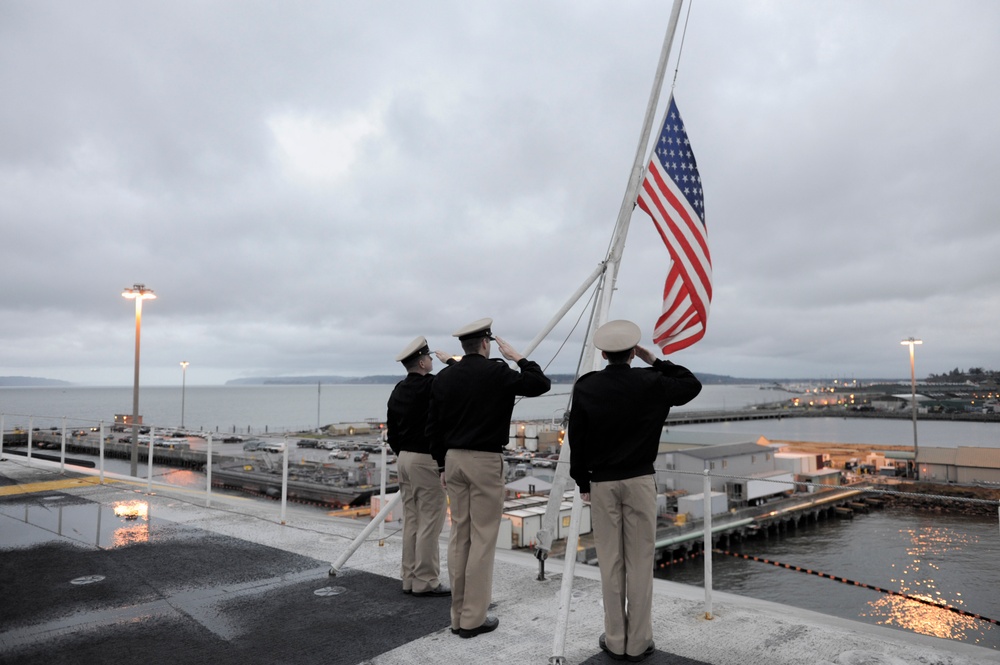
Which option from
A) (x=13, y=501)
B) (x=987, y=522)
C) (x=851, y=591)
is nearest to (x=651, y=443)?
(x=13, y=501)

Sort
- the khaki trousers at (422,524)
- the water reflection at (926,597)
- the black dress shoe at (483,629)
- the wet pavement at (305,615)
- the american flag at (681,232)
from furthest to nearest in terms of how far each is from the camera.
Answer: the water reflection at (926,597)
the american flag at (681,232)
the khaki trousers at (422,524)
the black dress shoe at (483,629)
the wet pavement at (305,615)

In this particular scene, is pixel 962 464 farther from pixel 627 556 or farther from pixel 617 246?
pixel 627 556

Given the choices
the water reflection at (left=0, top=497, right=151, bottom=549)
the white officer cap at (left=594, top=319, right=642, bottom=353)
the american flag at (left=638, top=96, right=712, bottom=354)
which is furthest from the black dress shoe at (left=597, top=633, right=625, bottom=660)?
the water reflection at (left=0, top=497, right=151, bottom=549)

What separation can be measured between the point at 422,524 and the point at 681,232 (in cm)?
330

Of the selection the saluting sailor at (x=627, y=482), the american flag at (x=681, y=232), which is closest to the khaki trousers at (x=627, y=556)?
the saluting sailor at (x=627, y=482)

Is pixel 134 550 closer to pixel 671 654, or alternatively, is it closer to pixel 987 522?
Answer: pixel 671 654

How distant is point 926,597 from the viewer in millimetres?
30344

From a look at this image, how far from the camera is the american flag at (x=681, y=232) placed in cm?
519

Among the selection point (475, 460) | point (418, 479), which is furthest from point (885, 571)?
point (475, 460)

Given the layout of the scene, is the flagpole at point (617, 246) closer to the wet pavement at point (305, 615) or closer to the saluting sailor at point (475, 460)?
the wet pavement at point (305, 615)

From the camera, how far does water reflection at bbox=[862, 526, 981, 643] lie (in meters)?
29.0

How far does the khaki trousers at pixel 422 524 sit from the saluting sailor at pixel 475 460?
63 cm

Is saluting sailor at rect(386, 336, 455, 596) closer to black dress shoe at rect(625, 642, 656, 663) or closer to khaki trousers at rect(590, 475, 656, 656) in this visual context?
khaki trousers at rect(590, 475, 656, 656)

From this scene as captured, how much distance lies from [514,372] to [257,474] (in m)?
57.5
